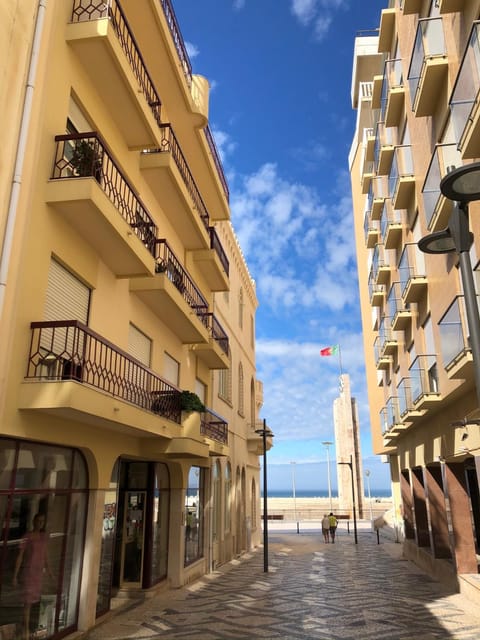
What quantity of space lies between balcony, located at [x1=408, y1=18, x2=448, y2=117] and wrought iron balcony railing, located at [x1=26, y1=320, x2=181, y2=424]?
9.06m

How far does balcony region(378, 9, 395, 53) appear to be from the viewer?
17.7m

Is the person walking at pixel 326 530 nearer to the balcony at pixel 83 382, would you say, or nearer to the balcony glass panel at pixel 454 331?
the balcony at pixel 83 382

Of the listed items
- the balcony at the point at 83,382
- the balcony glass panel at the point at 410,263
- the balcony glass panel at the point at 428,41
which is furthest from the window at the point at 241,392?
the balcony glass panel at the point at 428,41

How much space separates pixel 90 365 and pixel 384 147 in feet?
46.7

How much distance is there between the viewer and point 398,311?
17.4m

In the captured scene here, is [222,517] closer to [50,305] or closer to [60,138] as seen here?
[50,305]

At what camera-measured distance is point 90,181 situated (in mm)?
8156

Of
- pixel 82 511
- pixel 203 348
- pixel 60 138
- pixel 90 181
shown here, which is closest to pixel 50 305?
pixel 90 181

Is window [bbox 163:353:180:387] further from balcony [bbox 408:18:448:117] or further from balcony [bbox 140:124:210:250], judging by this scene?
balcony [bbox 408:18:448:117]

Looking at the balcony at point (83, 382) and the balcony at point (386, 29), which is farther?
the balcony at point (386, 29)

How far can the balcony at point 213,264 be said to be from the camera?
17266mm

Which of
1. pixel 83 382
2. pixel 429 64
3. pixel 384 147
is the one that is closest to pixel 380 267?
pixel 384 147

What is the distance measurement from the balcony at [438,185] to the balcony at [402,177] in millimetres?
3343

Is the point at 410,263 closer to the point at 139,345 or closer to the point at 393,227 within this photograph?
the point at 393,227
